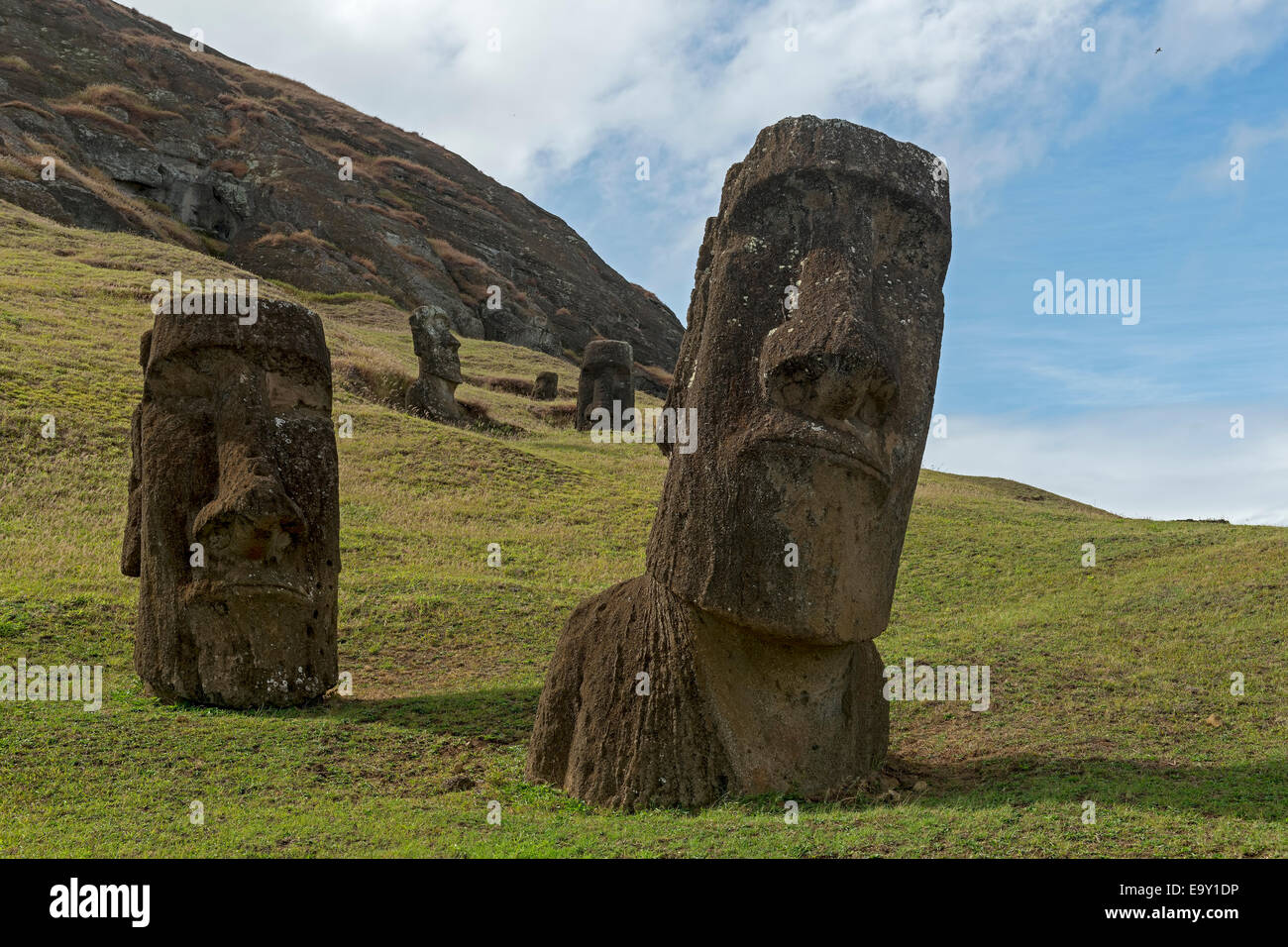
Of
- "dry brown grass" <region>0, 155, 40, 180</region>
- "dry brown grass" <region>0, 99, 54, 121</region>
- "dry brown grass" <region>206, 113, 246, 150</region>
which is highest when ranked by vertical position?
"dry brown grass" <region>206, 113, 246, 150</region>

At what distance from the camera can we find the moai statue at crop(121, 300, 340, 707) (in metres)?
10.8

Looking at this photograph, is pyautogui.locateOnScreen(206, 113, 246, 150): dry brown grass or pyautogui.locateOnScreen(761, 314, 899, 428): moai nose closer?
pyautogui.locateOnScreen(761, 314, 899, 428): moai nose

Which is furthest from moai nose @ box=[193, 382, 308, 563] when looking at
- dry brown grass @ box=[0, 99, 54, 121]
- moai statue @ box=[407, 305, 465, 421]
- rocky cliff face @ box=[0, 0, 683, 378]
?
dry brown grass @ box=[0, 99, 54, 121]

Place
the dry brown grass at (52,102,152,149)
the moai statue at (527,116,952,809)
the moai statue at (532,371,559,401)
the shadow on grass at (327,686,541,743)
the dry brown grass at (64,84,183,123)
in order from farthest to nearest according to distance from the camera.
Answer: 1. the dry brown grass at (64,84,183,123)
2. the dry brown grass at (52,102,152,149)
3. the moai statue at (532,371,559,401)
4. the shadow on grass at (327,686,541,743)
5. the moai statue at (527,116,952,809)

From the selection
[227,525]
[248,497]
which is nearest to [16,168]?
[227,525]

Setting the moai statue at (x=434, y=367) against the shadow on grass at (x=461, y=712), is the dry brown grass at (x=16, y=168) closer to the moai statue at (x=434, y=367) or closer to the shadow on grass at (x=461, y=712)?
the moai statue at (x=434, y=367)

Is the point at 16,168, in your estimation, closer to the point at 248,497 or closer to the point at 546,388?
the point at 546,388

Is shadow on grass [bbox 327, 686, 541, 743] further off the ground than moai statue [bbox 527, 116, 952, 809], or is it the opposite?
moai statue [bbox 527, 116, 952, 809]

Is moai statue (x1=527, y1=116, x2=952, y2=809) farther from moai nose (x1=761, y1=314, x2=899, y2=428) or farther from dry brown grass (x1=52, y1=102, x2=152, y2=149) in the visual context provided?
dry brown grass (x1=52, y1=102, x2=152, y2=149)

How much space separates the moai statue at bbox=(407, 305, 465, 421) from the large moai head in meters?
25.0

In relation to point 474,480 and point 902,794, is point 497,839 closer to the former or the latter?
point 902,794

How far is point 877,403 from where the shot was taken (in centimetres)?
756

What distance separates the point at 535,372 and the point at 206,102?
32.3 metres

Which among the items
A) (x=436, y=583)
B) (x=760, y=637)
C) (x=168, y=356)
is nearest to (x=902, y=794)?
(x=760, y=637)
